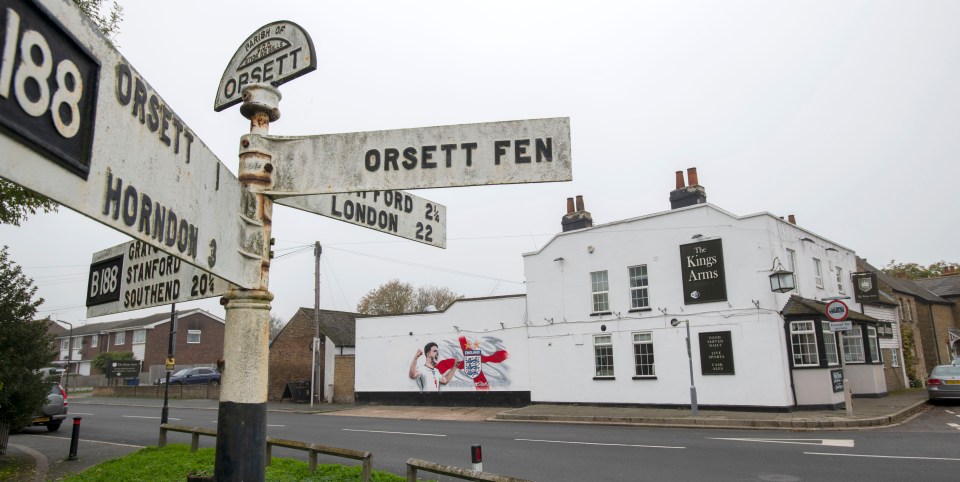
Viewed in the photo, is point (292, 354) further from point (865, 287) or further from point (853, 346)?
point (865, 287)

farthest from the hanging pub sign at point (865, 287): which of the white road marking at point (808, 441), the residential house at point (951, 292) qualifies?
the residential house at point (951, 292)

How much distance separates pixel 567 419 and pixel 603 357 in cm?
395

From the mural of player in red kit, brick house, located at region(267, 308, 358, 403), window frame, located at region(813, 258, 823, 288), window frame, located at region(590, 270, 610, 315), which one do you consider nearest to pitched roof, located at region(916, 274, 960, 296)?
window frame, located at region(813, 258, 823, 288)

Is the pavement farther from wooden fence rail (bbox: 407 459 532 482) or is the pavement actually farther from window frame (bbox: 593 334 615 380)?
wooden fence rail (bbox: 407 459 532 482)

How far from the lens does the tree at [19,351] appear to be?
11.2 m

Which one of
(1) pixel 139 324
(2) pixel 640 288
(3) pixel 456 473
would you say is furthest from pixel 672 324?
(1) pixel 139 324

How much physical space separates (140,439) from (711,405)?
57.1 feet

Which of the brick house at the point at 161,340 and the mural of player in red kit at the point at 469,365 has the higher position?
the brick house at the point at 161,340

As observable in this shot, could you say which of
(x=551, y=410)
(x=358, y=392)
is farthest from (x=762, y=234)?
(x=358, y=392)

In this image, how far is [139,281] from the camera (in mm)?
3371

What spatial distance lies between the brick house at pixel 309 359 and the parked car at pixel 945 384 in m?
24.5

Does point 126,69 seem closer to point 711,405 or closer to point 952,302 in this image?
point 711,405

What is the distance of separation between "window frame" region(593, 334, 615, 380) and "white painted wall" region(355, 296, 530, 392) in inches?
126

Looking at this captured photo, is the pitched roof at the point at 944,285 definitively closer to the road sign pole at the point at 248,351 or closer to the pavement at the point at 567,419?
the pavement at the point at 567,419
